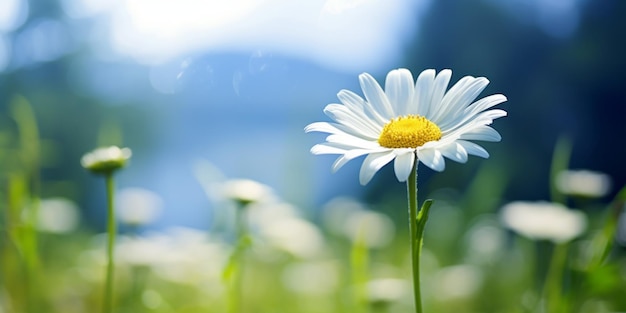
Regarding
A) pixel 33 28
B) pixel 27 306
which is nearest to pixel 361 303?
pixel 27 306

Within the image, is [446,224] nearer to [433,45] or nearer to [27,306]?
[27,306]

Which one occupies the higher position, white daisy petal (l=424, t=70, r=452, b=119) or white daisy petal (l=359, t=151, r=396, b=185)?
white daisy petal (l=424, t=70, r=452, b=119)

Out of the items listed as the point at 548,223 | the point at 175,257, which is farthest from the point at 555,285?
the point at 175,257

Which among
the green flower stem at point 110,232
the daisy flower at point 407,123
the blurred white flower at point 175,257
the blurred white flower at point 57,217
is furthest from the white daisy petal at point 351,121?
the blurred white flower at point 57,217

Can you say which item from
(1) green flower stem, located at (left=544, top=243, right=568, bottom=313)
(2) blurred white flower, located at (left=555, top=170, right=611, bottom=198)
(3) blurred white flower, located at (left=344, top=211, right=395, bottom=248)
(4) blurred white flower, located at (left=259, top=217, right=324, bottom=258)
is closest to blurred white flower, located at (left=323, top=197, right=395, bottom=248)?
(3) blurred white flower, located at (left=344, top=211, right=395, bottom=248)

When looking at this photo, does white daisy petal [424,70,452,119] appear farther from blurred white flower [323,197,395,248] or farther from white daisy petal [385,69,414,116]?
blurred white flower [323,197,395,248]

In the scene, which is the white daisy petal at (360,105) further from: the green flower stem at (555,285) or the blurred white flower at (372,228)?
the blurred white flower at (372,228)
